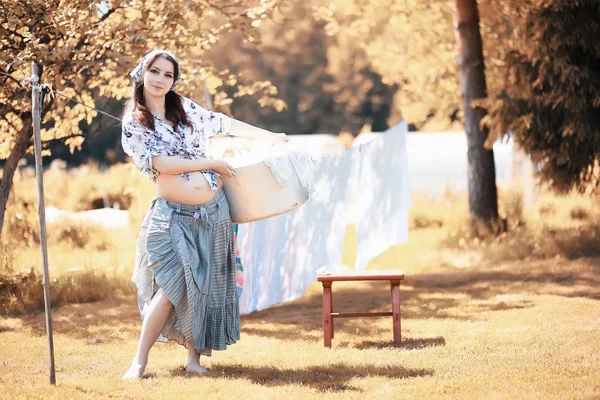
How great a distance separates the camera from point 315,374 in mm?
5113

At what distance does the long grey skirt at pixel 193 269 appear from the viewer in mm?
4922

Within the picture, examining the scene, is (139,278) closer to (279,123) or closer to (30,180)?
(30,180)

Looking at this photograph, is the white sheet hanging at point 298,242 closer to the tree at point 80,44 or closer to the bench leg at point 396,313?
the tree at point 80,44

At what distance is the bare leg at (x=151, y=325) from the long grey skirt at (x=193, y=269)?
0.05m

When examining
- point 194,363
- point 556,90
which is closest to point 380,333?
point 194,363

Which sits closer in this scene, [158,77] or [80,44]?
[158,77]

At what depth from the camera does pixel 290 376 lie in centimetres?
507

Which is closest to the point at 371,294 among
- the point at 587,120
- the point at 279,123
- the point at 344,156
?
the point at 344,156

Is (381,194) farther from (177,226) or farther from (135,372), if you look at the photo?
(135,372)

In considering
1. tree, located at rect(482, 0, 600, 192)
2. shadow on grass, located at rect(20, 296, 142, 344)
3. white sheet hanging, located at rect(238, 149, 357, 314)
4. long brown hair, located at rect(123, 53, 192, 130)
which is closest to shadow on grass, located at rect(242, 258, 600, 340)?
white sheet hanging, located at rect(238, 149, 357, 314)

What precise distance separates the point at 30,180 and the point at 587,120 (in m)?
11.2

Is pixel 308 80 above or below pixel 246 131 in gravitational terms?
above

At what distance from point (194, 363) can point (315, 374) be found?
0.68m

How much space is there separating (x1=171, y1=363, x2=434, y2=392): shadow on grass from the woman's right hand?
1.11m
